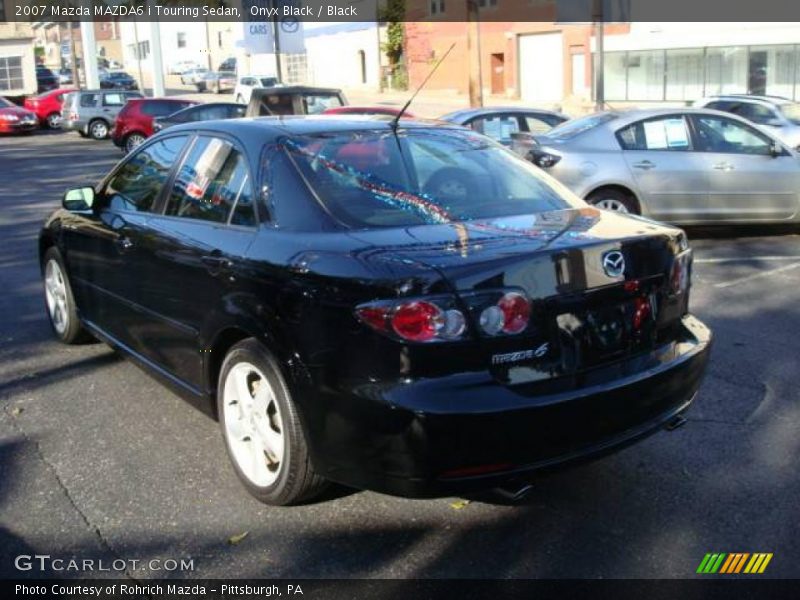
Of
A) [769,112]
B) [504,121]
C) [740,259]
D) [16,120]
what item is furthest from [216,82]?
[740,259]

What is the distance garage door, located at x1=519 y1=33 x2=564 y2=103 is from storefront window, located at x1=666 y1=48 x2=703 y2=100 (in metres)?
5.59

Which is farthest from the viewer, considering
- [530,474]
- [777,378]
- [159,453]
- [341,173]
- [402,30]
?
[402,30]

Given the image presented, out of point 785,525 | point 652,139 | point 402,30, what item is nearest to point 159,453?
point 785,525

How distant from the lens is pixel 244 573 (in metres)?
3.39

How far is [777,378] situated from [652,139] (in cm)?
496

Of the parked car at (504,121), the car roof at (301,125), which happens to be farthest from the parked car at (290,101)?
the car roof at (301,125)

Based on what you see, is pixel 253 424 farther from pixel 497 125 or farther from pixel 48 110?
pixel 48 110

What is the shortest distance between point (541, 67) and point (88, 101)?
18.7 m

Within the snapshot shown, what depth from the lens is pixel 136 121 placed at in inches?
980

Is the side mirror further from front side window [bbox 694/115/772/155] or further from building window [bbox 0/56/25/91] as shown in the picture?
building window [bbox 0/56/25/91]

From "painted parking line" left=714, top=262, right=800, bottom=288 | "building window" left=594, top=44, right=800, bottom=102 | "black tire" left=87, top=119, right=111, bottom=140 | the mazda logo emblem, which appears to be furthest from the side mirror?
"building window" left=594, top=44, right=800, bottom=102

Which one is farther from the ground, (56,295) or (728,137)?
(728,137)

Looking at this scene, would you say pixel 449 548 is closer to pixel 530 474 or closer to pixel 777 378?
pixel 530 474

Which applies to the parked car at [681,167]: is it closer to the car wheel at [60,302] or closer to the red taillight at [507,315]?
the car wheel at [60,302]
